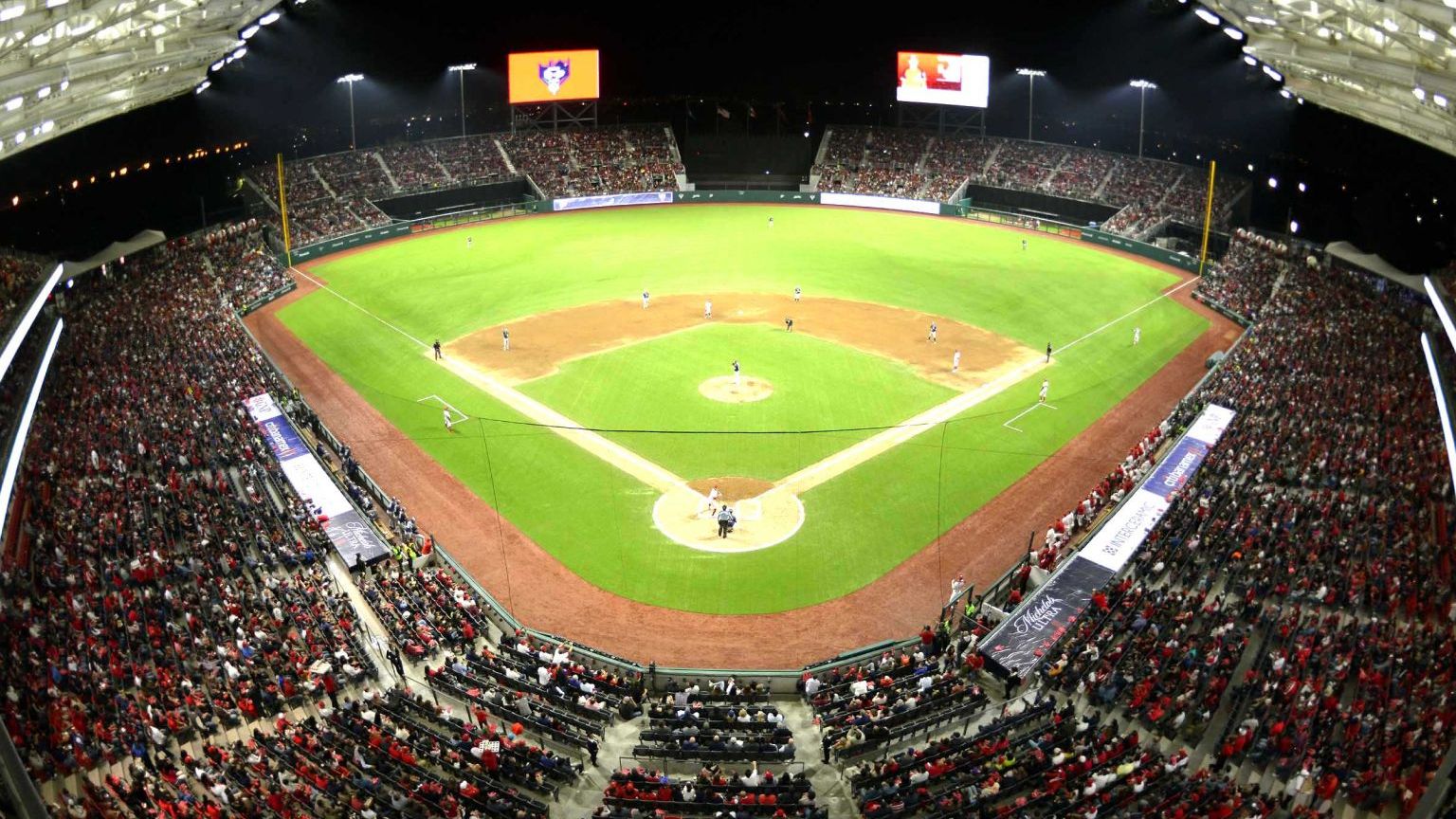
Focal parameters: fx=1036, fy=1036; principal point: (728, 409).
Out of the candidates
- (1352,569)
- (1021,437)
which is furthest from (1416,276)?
(1352,569)

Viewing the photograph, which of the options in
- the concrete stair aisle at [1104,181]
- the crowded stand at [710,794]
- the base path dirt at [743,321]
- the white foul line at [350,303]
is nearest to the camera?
the crowded stand at [710,794]

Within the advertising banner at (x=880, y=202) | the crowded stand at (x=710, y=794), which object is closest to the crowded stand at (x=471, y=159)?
the advertising banner at (x=880, y=202)

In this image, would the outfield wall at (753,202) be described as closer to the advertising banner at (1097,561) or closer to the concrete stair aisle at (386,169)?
the concrete stair aisle at (386,169)

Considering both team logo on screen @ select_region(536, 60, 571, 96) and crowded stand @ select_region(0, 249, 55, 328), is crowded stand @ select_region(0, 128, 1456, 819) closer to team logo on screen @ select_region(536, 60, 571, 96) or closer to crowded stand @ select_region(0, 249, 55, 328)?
crowded stand @ select_region(0, 249, 55, 328)

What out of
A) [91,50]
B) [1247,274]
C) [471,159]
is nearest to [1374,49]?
[91,50]

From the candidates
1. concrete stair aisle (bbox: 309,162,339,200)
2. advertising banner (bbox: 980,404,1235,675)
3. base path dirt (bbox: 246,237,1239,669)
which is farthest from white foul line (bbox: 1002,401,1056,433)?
concrete stair aisle (bbox: 309,162,339,200)

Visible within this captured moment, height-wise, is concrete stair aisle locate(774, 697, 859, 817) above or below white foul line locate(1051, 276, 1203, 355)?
below
